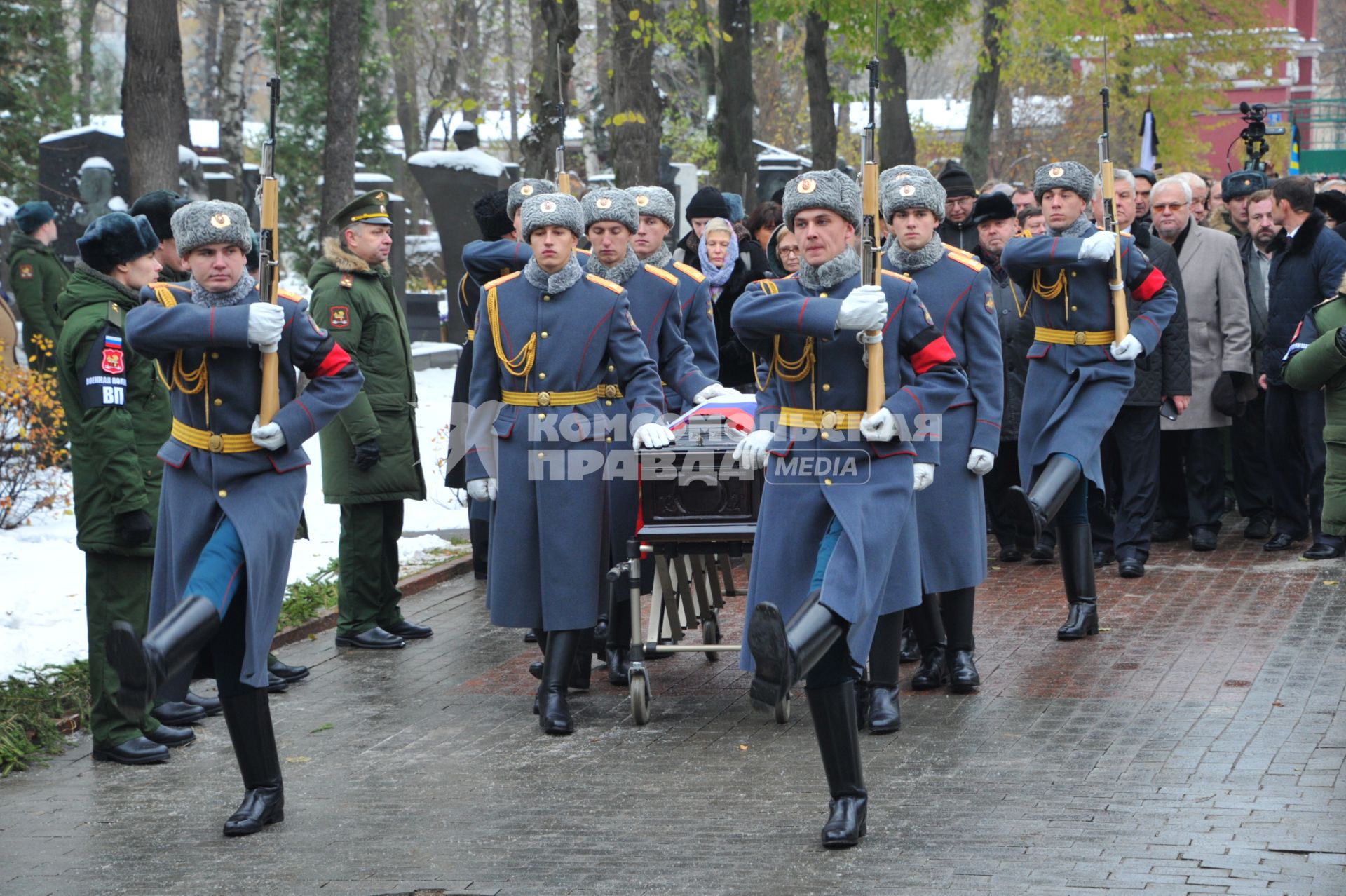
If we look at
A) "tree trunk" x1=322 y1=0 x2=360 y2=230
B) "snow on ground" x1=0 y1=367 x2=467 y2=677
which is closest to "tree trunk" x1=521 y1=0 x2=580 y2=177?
"snow on ground" x1=0 y1=367 x2=467 y2=677

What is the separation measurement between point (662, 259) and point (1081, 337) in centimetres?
218

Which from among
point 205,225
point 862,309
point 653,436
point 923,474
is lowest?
point 923,474

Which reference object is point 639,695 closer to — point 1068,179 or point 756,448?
point 756,448

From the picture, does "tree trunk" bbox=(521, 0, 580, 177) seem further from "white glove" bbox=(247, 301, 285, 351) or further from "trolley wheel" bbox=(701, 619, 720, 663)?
"white glove" bbox=(247, 301, 285, 351)

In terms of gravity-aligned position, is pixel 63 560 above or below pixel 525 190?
below

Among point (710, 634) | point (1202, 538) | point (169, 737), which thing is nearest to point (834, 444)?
point (710, 634)

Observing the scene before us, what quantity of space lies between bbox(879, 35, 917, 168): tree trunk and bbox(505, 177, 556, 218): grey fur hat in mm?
14152

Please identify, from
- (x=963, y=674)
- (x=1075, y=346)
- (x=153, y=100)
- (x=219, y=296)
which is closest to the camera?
(x=219, y=296)

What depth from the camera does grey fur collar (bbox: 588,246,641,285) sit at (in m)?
8.33

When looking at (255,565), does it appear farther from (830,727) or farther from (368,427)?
A: (368,427)

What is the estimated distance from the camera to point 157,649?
18.7 ft

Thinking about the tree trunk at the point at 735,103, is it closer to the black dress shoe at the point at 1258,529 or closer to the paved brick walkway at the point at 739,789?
the black dress shoe at the point at 1258,529

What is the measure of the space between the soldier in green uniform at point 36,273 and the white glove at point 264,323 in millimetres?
8741

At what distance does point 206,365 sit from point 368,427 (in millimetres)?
2654
